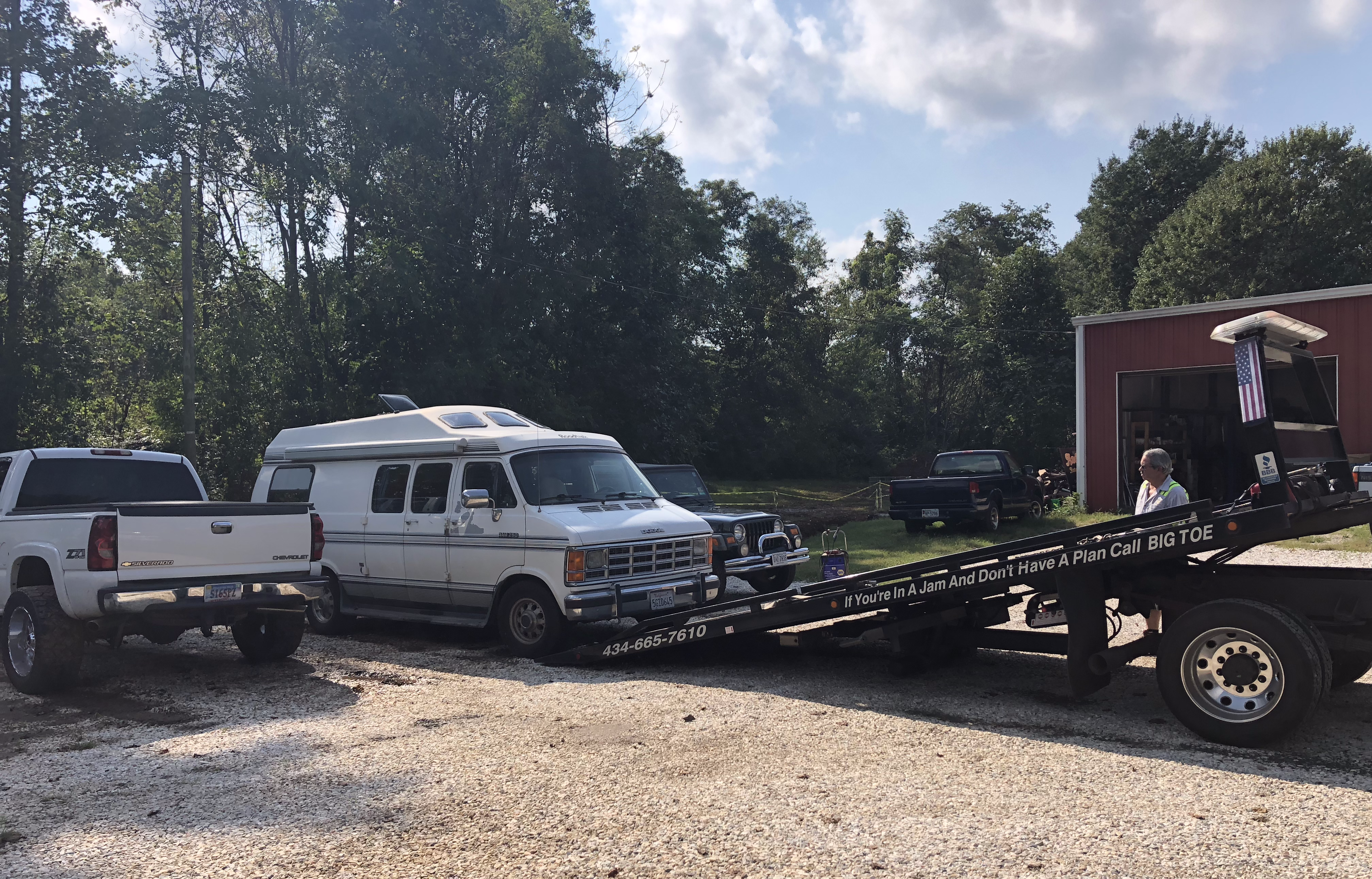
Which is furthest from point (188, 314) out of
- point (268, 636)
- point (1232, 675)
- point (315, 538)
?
point (1232, 675)

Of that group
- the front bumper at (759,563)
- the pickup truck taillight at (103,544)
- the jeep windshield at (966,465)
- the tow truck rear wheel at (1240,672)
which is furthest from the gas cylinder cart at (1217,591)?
the jeep windshield at (966,465)

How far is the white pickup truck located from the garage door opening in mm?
20258

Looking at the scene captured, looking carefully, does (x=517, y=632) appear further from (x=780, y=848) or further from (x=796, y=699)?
(x=780, y=848)

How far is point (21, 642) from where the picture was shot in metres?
8.27

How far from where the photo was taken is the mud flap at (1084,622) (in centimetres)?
651

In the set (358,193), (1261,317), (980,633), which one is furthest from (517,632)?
(358,193)

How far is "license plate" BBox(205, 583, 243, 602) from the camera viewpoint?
805cm

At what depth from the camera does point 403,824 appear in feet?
15.6

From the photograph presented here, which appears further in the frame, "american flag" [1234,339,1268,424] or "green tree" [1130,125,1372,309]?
"green tree" [1130,125,1372,309]

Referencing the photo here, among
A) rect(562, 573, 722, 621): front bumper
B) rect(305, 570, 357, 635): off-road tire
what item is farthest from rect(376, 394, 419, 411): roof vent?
rect(562, 573, 722, 621): front bumper

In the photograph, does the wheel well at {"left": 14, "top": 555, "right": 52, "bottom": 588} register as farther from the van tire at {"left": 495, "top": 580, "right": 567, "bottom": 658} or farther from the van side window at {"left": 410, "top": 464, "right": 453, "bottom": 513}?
the van tire at {"left": 495, "top": 580, "right": 567, "bottom": 658}

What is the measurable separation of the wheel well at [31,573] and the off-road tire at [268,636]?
159cm

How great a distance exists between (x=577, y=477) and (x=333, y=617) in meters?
3.55

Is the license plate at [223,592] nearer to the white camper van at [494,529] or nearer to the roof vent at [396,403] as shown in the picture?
the white camper van at [494,529]
